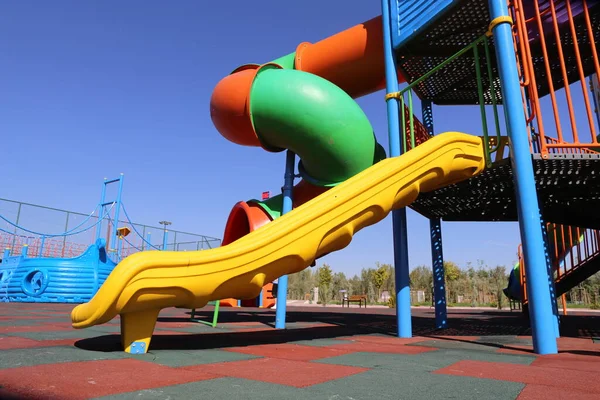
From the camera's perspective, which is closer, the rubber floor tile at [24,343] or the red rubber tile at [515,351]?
the rubber floor tile at [24,343]

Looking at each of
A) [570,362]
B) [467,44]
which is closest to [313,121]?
[467,44]

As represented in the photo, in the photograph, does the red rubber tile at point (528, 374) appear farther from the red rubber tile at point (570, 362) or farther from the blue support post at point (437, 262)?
the blue support post at point (437, 262)

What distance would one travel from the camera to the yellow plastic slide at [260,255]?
329 cm

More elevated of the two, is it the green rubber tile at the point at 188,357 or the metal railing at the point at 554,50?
the metal railing at the point at 554,50

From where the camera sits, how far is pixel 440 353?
4047mm

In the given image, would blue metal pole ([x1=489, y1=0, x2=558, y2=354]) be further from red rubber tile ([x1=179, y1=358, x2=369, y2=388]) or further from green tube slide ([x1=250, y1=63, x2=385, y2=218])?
green tube slide ([x1=250, y1=63, x2=385, y2=218])

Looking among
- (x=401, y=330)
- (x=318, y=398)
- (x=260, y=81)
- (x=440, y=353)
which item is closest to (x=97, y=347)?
(x=318, y=398)

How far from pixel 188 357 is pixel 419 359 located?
2.04 meters

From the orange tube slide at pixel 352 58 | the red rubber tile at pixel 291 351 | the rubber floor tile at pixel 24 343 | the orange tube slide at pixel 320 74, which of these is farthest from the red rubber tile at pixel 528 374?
the orange tube slide at pixel 352 58

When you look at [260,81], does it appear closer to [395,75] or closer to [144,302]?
[395,75]

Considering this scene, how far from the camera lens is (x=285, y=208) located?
7055 millimetres

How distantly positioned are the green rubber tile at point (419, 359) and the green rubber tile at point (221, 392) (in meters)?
1.10

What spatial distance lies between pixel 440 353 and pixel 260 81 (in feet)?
16.5

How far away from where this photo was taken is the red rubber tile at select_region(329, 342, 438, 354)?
421cm
